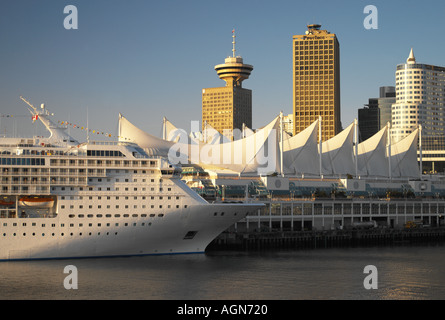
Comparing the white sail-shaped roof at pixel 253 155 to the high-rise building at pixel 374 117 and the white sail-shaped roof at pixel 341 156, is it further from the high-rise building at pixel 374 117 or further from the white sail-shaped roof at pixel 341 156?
the high-rise building at pixel 374 117

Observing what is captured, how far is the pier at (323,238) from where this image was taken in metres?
57.7

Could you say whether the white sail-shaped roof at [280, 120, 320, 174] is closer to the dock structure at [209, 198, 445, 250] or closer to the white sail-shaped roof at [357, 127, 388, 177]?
the white sail-shaped roof at [357, 127, 388, 177]

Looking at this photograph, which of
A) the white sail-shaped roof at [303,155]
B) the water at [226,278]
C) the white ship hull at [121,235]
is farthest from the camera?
the white sail-shaped roof at [303,155]

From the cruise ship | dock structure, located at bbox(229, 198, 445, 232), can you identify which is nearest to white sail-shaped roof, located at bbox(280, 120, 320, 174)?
dock structure, located at bbox(229, 198, 445, 232)

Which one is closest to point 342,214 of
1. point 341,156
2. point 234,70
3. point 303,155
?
point 303,155

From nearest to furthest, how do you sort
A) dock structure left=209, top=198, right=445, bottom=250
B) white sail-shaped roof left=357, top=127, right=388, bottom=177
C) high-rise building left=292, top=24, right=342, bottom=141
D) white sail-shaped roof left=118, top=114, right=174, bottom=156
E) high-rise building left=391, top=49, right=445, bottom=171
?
dock structure left=209, top=198, right=445, bottom=250, white sail-shaped roof left=118, top=114, right=174, bottom=156, white sail-shaped roof left=357, top=127, right=388, bottom=177, high-rise building left=292, top=24, right=342, bottom=141, high-rise building left=391, top=49, right=445, bottom=171

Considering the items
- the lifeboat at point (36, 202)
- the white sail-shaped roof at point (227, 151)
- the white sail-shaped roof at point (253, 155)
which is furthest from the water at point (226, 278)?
the white sail-shaped roof at point (227, 151)

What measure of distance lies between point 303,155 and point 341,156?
22.4ft

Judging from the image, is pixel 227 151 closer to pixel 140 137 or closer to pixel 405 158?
pixel 140 137

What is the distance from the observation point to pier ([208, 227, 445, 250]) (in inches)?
2272

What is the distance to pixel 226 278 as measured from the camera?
39.3 m

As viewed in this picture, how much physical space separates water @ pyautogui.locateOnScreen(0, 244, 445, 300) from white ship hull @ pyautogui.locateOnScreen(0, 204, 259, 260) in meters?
0.76
